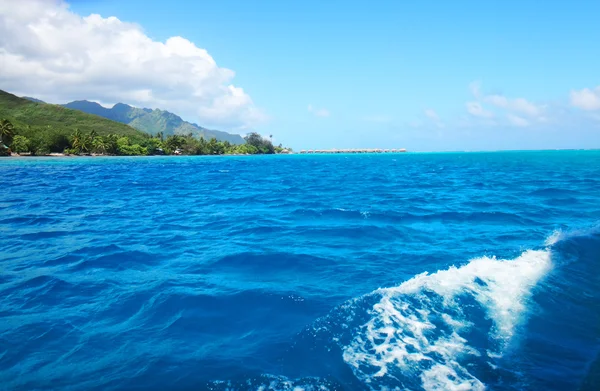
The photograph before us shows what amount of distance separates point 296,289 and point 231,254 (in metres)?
3.59

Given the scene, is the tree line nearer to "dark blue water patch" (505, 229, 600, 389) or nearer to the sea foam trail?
the sea foam trail

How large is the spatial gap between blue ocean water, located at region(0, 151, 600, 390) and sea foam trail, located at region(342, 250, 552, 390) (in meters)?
0.03

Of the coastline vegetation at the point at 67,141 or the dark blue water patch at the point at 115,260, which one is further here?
the coastline vegetation at the point at 67,141

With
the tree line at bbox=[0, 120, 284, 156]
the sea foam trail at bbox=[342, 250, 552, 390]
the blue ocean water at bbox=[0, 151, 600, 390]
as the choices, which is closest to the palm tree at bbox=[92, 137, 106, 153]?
→ the tree line at bbox=[0, 120, 284, 156]

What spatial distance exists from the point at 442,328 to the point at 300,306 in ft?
9.66

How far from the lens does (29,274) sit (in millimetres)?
9414

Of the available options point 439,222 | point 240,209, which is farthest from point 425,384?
point 240,209

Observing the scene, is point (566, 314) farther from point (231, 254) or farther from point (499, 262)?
point (231, 254)

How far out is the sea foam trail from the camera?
5320 millimetres

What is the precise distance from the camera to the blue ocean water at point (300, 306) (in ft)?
17.5

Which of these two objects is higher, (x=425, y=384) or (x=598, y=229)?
(x=598, y=229)

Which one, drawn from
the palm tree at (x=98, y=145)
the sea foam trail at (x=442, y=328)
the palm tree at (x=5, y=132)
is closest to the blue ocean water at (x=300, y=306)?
the sea foam trail at (x=442, y=328)

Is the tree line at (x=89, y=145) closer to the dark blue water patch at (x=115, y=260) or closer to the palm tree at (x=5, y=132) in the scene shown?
the palm tree at (x=5, y=132)

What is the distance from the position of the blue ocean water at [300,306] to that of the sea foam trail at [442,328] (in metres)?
0.03
